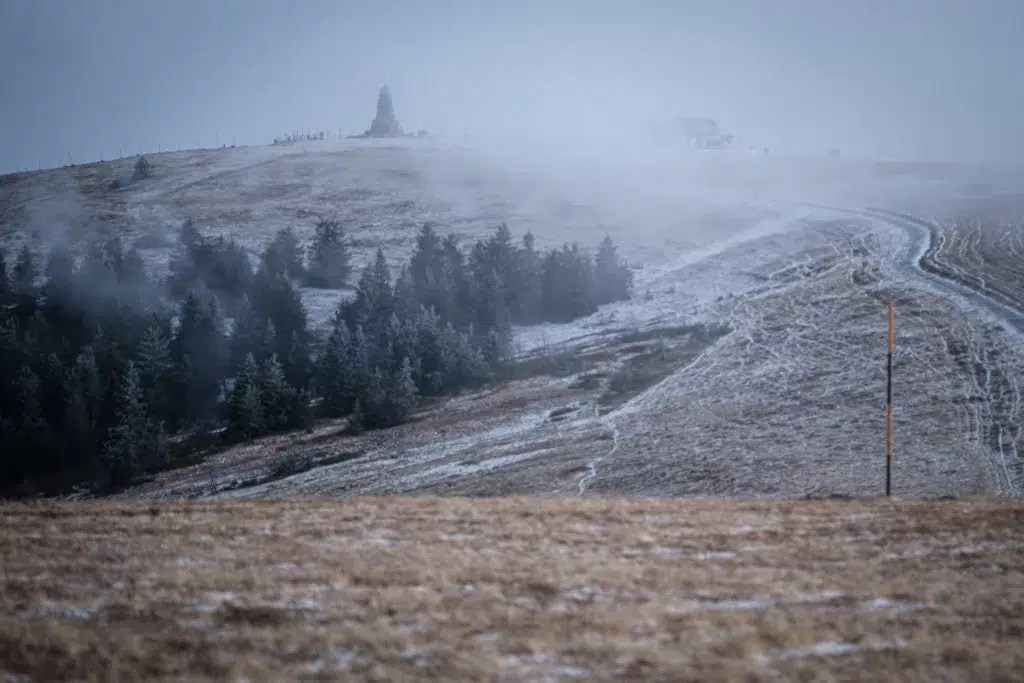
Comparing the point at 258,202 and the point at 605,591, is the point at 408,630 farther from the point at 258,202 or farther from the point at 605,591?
the point at 258,202

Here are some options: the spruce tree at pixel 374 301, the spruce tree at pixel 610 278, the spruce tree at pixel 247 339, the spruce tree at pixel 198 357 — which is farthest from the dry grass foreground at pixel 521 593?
the spruce tree at pixel 610 278

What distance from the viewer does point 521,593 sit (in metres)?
9.52

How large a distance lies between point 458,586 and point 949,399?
22.4 meters

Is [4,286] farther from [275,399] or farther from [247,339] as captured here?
[275,399]

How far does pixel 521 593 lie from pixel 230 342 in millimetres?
36770

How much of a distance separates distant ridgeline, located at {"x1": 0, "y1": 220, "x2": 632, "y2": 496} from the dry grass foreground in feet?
70.9

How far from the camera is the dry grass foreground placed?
7.61 meters

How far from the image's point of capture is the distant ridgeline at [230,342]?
1372 inches

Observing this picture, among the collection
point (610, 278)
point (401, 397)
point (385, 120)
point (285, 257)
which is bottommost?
point (401, 397)

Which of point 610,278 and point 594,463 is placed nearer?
point 594,463

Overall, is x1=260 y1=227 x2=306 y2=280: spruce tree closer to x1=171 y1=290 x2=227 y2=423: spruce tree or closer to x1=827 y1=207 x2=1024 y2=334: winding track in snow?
x1=171 y1=290 x2=227 y2=423: spruce tree

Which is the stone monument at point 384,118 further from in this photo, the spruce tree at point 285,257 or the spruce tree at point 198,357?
the spruce tree at point 198,357

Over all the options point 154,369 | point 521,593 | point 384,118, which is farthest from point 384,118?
point 521,593

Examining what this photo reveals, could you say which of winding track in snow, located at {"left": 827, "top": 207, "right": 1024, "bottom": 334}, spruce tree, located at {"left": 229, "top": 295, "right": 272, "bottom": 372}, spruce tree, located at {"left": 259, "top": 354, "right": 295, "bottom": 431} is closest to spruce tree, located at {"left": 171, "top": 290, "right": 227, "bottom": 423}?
spruce tree, located at {"left": 229, "top": 295, "right": 272, "bottom": 372}
